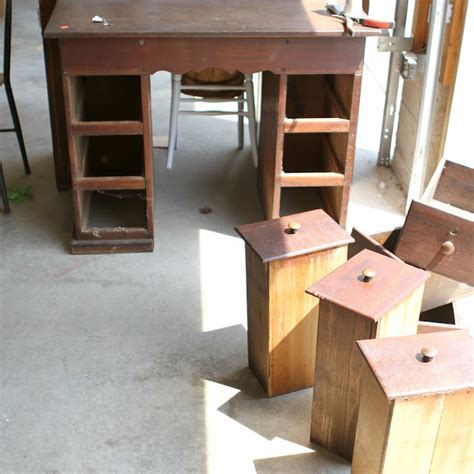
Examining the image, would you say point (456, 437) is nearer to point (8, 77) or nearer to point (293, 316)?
point (293, 316)

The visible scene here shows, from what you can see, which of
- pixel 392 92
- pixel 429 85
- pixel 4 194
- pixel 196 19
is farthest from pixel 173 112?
pixel 429 85

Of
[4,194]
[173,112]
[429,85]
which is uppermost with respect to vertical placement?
[429,85]

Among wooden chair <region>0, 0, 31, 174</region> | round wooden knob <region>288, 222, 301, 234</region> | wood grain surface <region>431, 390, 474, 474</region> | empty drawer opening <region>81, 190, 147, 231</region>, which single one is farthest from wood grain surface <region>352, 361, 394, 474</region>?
wooden chair <region>0, 0, 31, 174</region>

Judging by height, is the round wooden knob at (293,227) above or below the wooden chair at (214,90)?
above

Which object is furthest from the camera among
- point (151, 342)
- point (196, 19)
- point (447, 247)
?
point (196, 19)

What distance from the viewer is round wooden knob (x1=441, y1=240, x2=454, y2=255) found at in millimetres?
2637

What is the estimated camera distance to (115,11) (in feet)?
11.9

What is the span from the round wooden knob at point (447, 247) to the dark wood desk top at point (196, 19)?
109cm

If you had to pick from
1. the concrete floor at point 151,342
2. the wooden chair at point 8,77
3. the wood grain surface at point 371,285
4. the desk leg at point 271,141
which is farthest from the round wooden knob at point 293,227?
the wooden chair at point 8,77

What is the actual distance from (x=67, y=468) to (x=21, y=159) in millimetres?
2545

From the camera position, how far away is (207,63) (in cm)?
341

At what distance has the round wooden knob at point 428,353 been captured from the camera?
2.06 metres

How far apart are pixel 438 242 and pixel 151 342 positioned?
3.79ft

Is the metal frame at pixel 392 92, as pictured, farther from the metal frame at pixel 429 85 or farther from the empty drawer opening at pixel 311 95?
the metal frame at pixel 429 85
